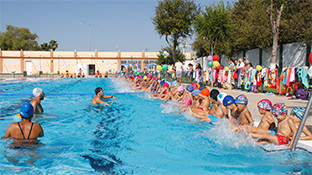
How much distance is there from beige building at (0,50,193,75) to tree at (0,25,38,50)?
21.4 m

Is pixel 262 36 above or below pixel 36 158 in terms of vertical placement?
above

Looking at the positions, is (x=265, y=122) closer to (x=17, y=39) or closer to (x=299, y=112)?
(x=299, y=112)

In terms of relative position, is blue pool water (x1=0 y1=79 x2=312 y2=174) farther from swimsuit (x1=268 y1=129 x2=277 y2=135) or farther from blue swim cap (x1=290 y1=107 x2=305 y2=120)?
blue swim cap (x1=290 y1=107 x2=305 y2=120)

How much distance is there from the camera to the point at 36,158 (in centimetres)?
425

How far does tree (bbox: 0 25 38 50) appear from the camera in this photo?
67.1m

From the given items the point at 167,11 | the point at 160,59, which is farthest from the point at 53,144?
the point at 160,59

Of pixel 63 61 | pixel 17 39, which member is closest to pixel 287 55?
pixel 63 61

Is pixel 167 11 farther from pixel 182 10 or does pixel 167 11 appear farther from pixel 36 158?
pixel 36 158

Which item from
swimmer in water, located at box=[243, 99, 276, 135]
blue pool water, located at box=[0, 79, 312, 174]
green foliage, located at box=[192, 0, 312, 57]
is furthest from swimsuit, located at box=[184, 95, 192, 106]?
green foliage, located at box=[192, 0, 312, 57]

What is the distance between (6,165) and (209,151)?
11.3 feet

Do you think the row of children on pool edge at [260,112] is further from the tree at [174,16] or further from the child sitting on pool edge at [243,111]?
the tree at [174,16]

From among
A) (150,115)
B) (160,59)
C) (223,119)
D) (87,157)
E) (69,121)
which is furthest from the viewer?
(160,59)

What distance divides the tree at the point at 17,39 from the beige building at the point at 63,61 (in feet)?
70.1

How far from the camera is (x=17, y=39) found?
71.3 meters
